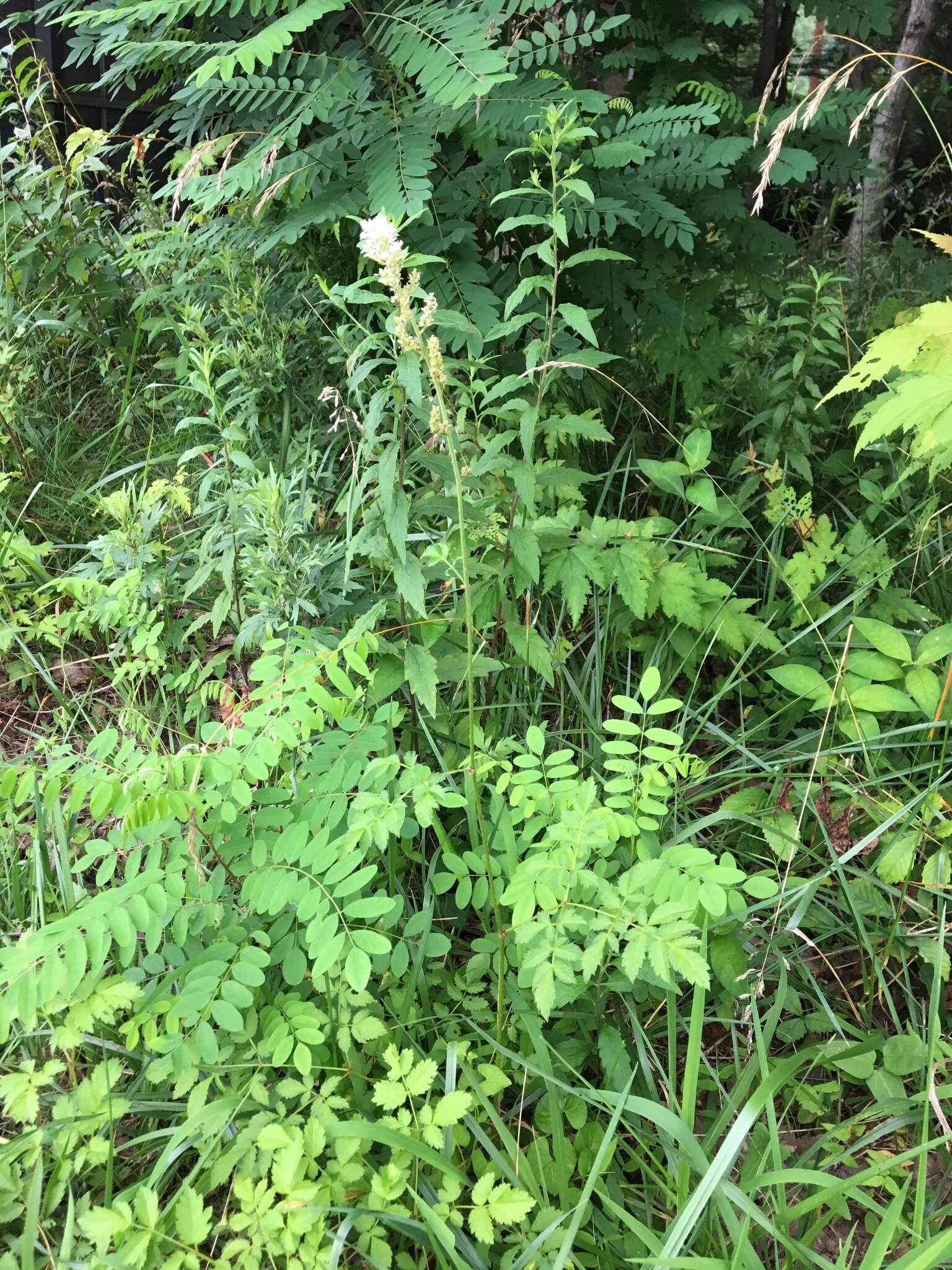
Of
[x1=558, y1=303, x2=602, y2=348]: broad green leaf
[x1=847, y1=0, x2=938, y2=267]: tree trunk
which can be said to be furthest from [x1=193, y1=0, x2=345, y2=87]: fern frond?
[x1=847, y1=0, x2=938, y2=267]: tree trunk

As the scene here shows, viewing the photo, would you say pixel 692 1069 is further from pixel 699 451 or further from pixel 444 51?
pixel 444 51

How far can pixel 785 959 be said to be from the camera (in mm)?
1466

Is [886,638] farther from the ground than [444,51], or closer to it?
closer to it

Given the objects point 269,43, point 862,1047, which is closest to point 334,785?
point 862,1047

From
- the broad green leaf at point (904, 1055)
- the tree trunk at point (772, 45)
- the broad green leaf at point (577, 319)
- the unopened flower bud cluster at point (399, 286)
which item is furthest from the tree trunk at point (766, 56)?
the broad green leaf at point (904, 1055)

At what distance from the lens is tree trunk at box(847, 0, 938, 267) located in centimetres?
462

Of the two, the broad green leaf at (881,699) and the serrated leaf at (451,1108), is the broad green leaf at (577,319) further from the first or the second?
the serrated leaf at (451,1108)

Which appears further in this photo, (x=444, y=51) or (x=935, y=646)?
(x=444, y=51)

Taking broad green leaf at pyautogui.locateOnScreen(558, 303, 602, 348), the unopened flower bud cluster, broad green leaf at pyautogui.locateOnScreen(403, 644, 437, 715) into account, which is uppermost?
the unopened flower bud cluster

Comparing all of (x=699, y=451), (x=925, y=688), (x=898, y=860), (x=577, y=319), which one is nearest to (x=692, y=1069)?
(x=898, y=860)

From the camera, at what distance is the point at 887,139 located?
5250mm

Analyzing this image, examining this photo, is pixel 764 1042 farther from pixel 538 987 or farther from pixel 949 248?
pixel 949 248

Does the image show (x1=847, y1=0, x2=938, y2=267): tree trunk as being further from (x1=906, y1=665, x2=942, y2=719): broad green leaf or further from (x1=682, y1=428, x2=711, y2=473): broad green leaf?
(x1=906, y1=665, x2=942, y2=719): broad green leaf

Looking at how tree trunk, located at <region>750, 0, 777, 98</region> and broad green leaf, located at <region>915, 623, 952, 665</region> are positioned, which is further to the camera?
tree trunk, located at <region>750, 0, 777, 98</region>
